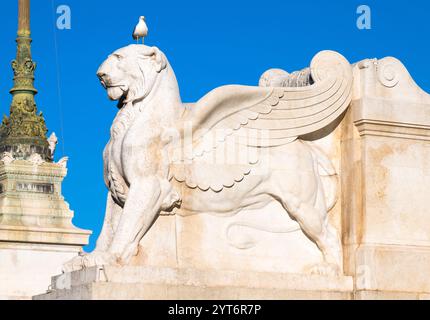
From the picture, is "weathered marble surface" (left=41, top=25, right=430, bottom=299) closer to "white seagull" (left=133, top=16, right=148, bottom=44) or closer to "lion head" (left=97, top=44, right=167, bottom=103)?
"lion head" (left=97, top=44, right=167, bottom=103)

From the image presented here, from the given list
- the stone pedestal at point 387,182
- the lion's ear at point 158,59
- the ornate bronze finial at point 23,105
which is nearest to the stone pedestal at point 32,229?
the ornate bronze finial at point 23,105

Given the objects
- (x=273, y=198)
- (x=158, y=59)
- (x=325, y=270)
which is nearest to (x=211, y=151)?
(x=273, y=198)

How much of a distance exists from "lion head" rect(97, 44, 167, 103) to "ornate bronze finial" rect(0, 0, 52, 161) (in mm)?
47002

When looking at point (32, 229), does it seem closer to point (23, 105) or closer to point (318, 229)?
point (23, 105)

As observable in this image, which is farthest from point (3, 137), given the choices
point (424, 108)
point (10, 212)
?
point (424, 108)

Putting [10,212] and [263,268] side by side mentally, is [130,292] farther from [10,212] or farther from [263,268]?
[10,212]

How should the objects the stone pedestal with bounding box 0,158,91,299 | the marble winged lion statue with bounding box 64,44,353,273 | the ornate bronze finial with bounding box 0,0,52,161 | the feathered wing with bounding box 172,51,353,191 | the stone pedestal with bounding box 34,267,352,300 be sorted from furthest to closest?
the ornate bronze finial with bounding box 0,0,52,161, the stone pedestal with bounding box 0,158,91,299, the feathered wing with bounding box 172,51,353,191, the marble winged lion statue with bounding box 64,44,353,273, the stone pedestal with bounding box 34,267,352,300

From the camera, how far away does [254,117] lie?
19.8m

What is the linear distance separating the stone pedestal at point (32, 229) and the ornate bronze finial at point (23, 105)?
2425mm

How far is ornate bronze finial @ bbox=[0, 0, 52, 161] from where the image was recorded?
6631 cm

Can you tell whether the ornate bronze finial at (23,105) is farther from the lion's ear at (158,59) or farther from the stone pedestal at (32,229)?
the lion's ear at (158,59)

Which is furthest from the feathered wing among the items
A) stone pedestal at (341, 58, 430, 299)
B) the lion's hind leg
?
the lion's hind leg

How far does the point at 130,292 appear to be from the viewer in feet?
60.3
